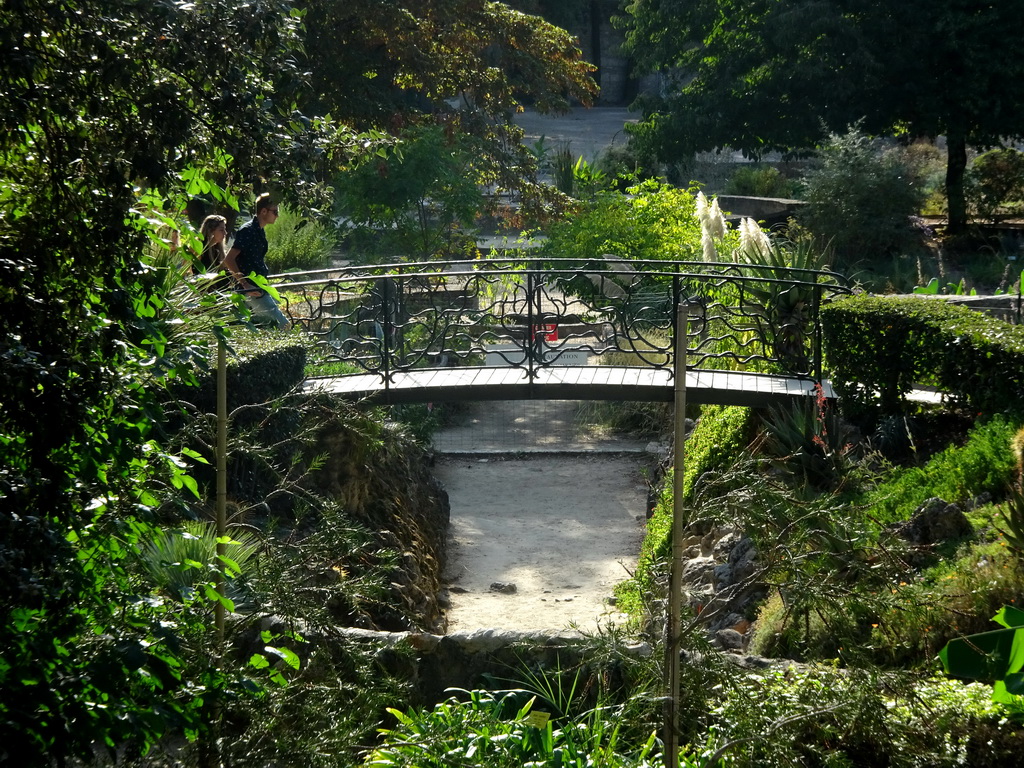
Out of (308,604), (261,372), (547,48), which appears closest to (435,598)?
(261,372)

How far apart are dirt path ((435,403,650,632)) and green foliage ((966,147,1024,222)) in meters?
13.4

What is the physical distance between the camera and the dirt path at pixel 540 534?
356 inches

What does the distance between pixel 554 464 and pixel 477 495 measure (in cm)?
145

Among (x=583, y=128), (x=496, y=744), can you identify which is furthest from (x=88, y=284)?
(x=583, y=128)

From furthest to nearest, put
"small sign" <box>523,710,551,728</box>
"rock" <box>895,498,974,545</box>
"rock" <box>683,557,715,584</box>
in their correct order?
"rock" <box>683,557,715,584</box>, "rock" <box>895,498,974,545</box>, "small sign" <box>523,710,551,728</box>

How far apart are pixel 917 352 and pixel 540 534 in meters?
4.00

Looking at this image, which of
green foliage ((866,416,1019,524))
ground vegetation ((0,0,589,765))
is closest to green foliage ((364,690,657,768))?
ground vegetation ((0,0,589,765))

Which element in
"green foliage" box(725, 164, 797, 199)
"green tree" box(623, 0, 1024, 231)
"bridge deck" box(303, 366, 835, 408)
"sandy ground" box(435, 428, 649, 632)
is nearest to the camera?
"sandy ground" box(435, 428, 649, 632)

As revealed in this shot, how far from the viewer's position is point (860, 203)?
69.5 feet

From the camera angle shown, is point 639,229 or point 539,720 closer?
point 539,720

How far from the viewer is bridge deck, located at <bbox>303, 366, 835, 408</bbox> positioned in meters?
9.80

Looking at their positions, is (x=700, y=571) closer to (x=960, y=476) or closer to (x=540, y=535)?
(x=960, y=476)

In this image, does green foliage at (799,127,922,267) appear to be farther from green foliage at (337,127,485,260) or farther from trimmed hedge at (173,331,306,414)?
trimmed hedge at (173,331,306,414)

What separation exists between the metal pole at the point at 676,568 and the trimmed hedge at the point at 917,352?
4.98 meters
